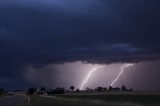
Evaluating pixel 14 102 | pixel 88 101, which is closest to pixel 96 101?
pixel 88 101

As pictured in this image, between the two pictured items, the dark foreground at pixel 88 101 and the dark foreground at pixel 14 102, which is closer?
the dark foreground at pixel 88 101

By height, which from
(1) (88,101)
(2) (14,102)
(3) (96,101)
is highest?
(2) (14,102)

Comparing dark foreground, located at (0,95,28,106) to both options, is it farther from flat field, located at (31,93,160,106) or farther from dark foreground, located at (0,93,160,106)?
flat field, located at (31,93,160,106)

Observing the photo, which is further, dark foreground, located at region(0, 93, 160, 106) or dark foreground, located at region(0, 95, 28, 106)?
dark foreground, located at region(0, 95, 28, 106)

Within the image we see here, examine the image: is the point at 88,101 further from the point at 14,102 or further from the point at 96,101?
the point at 14,102

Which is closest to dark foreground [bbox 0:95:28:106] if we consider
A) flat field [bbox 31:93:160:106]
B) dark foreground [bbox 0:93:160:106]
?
dark foreground [bbox 0:93:160:106]

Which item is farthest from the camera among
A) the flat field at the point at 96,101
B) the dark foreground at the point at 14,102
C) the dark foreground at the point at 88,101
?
the dark foreground at the point at 14,102

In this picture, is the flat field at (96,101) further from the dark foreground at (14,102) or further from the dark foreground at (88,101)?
the dark foreground at (14,102)

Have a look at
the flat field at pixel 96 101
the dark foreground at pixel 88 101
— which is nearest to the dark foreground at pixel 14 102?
the dark foreground at pixel 88 101

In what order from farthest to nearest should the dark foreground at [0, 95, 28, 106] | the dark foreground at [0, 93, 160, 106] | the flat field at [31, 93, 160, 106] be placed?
the dark foreground at [0, 95, 28, 106] → the dark foreground at [0, 93, 160, 106] → the flat field at [31, 93, 160, 106]

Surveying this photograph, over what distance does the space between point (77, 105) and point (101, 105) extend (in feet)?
30.2

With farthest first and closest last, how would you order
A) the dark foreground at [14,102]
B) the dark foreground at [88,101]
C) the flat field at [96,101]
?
the dark foreground at [14,102] → the dark foreground at [88,101] → the flat field at [96,101]

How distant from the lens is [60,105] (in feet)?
209

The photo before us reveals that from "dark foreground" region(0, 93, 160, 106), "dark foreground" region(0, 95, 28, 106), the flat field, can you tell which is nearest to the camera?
the flat field
